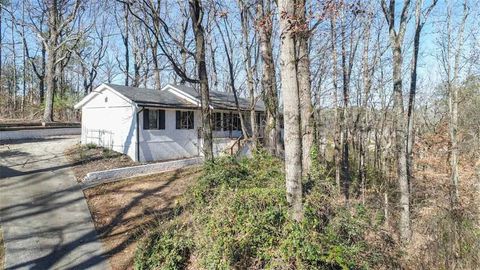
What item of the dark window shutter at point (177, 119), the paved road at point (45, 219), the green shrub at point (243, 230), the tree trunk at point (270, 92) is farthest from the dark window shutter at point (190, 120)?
the green shrub at point (243, 230)

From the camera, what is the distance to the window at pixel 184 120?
1783cm

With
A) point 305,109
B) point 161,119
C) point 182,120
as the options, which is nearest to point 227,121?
point 182,120

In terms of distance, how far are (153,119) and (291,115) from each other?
12947 millimetres

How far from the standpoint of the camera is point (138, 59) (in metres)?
32.4

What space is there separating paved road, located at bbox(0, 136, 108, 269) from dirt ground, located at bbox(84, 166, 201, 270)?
0.95 feet

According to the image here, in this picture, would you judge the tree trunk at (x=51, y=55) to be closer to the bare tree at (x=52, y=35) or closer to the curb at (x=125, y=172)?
the bare tree at (x=52, y=35)

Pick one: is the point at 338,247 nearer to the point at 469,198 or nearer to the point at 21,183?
the point at 469,198

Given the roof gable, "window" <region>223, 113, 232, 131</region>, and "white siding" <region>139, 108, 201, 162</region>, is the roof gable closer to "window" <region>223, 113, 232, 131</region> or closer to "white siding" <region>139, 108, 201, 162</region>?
"white siding" <region>139, 108, 201, 162</region>

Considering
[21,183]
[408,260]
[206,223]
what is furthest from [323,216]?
[21,183]

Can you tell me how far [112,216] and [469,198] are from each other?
1074 cm

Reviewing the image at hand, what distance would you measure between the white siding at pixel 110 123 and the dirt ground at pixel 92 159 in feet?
2.02

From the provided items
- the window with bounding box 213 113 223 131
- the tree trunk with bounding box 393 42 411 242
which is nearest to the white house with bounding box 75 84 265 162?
the window with bounding box 213 113 223 131

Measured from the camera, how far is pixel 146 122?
16.1m

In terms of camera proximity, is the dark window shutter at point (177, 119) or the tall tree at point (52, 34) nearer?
the dark window shutter at point (177, 119)
